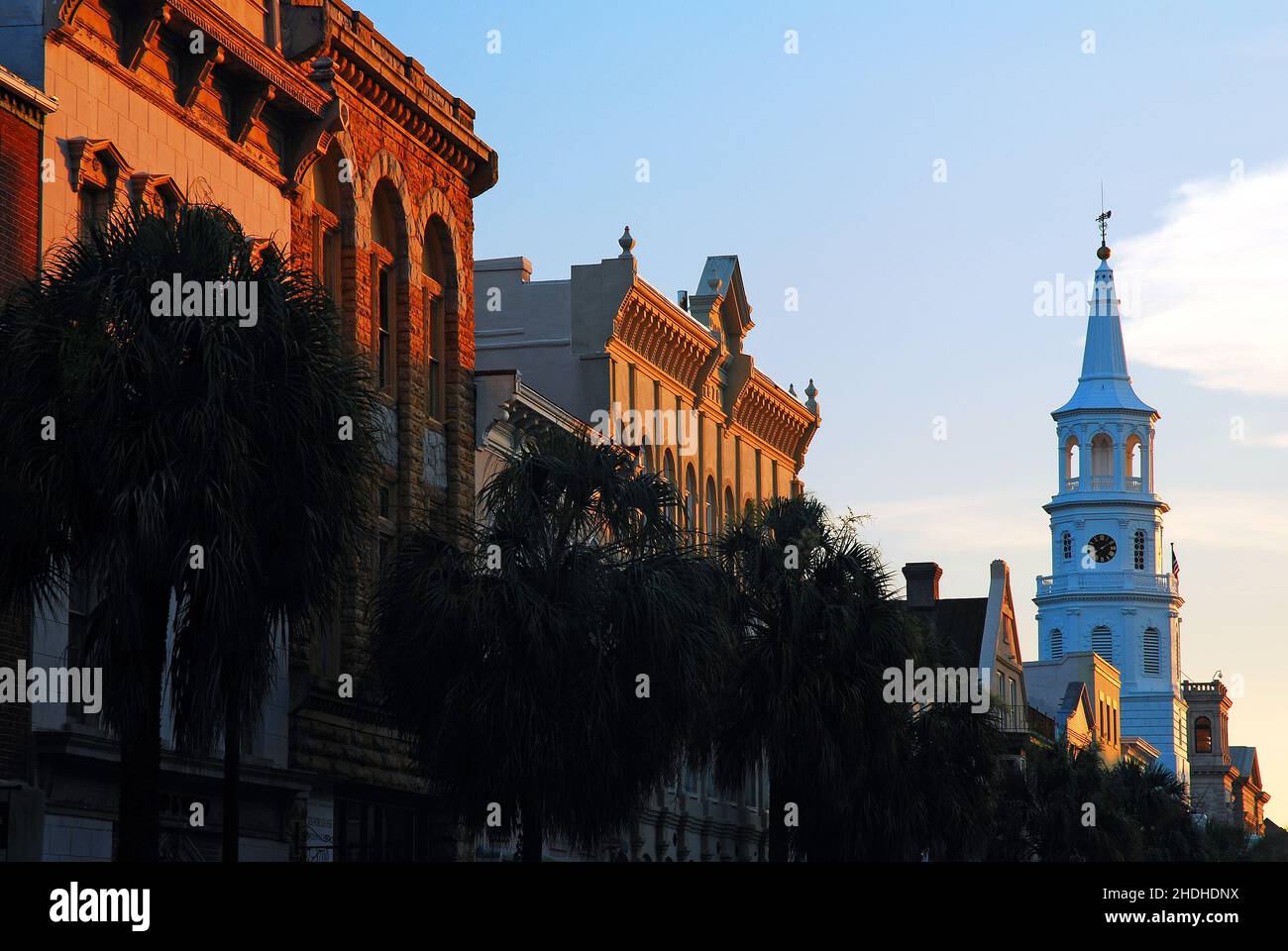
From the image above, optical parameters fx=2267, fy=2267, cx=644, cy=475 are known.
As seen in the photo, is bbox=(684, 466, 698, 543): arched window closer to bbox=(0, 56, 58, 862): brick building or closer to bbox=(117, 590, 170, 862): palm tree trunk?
bbox=(0, 56, 58, 862): brick building

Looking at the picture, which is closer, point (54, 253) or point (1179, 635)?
point (54, 253)

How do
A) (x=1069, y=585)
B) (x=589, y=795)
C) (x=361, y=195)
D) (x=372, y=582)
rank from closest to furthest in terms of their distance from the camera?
(x=589, y=795) → (x=372, y=582) → (x=361, y=195) → (x=1069, y=585)

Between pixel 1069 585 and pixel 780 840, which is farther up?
pixel 1069 585

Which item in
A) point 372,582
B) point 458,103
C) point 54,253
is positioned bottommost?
point 372,582

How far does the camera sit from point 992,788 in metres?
52.0

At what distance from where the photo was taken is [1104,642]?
17512 cm

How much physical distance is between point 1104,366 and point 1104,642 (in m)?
24.1

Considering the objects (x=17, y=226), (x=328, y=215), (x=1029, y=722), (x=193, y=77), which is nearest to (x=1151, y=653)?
(x=1029, y=722)

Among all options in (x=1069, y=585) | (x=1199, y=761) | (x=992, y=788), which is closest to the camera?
(x=992, y=788)

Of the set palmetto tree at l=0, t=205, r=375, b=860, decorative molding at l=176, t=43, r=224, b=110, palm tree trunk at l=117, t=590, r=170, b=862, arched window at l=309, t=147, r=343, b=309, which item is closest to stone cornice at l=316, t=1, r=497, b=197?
arched window at l=309, t=147, r=343, b=309
